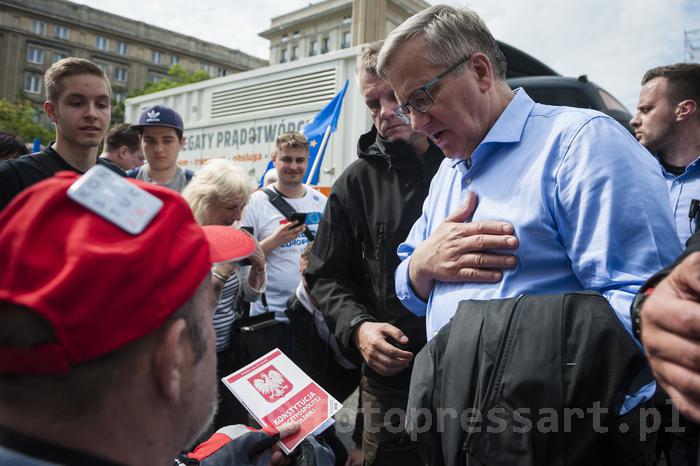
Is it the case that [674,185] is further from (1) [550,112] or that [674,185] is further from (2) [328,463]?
(2) [328,463]

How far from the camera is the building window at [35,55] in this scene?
1806 inches

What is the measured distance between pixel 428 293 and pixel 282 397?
0.59 meters

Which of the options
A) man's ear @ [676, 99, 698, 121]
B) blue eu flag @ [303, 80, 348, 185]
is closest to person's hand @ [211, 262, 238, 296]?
man's ear @ [676, 99, 698, 121]

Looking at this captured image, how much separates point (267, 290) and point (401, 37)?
91.2 inches

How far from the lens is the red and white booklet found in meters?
1.47

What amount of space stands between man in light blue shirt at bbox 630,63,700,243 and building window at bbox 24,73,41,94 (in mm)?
54374

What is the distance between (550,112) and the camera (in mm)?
1278

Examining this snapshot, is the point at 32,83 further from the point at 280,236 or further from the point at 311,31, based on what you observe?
the point at 280,236

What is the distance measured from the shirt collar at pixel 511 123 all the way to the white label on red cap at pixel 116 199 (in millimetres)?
873

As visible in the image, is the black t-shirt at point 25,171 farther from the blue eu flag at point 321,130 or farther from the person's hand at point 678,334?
the blue eu flag at point 321,130

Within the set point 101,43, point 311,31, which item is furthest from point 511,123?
point 101,43

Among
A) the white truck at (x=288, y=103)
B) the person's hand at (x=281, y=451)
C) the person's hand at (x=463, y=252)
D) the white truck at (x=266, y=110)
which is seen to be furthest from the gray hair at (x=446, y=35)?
the white truck at (x=266, y=110)

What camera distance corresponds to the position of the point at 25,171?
2.19 meters

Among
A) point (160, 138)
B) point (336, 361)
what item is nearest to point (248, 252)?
point (336, 361)
